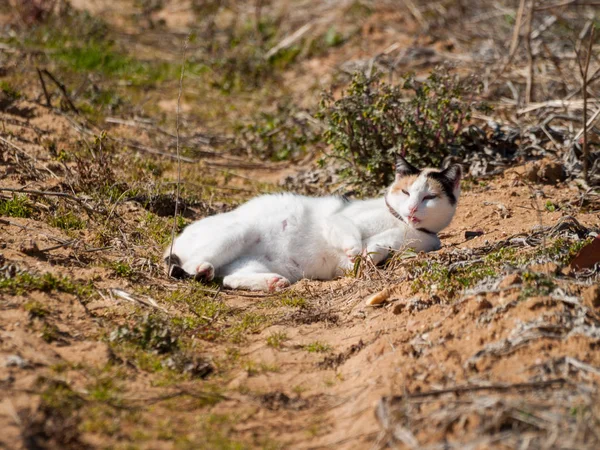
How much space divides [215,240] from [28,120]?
11.3ft

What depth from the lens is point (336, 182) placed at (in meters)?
7.18

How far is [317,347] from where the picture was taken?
3.87 m

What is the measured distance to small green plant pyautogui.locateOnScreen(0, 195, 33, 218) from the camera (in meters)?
5.03

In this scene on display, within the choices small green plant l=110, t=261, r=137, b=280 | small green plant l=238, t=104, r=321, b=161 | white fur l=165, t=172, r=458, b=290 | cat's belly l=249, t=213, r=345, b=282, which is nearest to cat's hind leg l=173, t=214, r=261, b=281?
white fur l=165, t=172, r=458, b=290

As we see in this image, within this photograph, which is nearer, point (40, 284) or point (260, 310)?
point (40, 284)

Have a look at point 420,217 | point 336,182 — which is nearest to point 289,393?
point 420,217

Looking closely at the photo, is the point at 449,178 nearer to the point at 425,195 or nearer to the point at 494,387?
the point at 425,195

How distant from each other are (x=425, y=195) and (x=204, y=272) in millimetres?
1789

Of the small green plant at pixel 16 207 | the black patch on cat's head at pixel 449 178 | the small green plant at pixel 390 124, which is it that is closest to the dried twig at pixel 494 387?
the black patch on cat's head at pixel 449 178

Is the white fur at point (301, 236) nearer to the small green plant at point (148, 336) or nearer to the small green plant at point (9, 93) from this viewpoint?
the small green plant at point (148, 336)

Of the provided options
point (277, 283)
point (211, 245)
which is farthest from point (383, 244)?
point (211, 245)

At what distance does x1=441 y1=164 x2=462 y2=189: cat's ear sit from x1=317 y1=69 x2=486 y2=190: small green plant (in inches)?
49.1

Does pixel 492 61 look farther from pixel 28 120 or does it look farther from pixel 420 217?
pixel 28 120

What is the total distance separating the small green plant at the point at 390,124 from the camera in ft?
21.2
